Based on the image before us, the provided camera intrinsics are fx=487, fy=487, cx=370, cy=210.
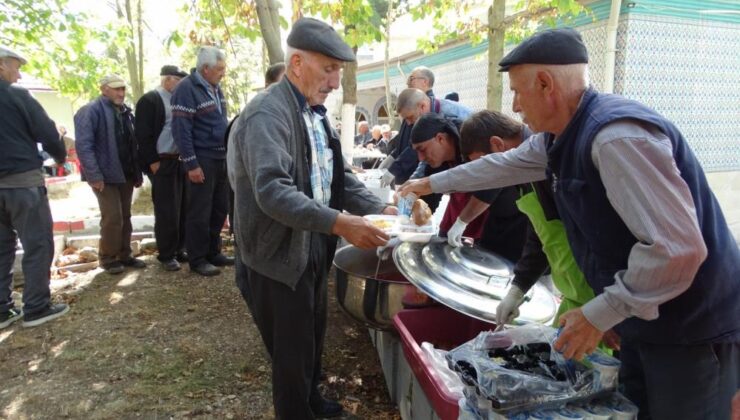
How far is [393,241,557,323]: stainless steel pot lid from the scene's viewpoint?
215 centimetres

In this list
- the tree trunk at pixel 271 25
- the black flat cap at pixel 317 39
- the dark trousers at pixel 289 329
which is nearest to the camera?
the black flat cap at pixel 317 39

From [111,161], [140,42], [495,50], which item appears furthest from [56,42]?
[495,50]

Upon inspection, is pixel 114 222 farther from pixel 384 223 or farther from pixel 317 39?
pixel 317 39

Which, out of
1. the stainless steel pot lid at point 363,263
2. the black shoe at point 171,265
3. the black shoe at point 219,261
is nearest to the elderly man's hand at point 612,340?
the stainless steel pot lid at point 363,263

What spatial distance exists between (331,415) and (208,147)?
10.4ft

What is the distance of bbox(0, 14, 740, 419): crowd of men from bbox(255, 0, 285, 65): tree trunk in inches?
84.6

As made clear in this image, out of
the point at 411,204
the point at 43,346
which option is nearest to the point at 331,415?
the point at 411,204

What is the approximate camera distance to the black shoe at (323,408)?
2.82 meters

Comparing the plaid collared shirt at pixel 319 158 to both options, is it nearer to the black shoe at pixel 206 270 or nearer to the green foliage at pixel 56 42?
the black shoe at pixel 206 270

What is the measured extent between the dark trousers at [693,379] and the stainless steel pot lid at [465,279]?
2.26ft

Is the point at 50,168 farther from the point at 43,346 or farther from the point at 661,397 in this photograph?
the point at 661,397

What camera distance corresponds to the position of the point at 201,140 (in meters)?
4.94

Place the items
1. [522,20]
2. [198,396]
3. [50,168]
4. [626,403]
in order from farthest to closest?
[50,168] → [522,20] → [198,396] → [626,403]

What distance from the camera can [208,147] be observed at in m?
4.98
